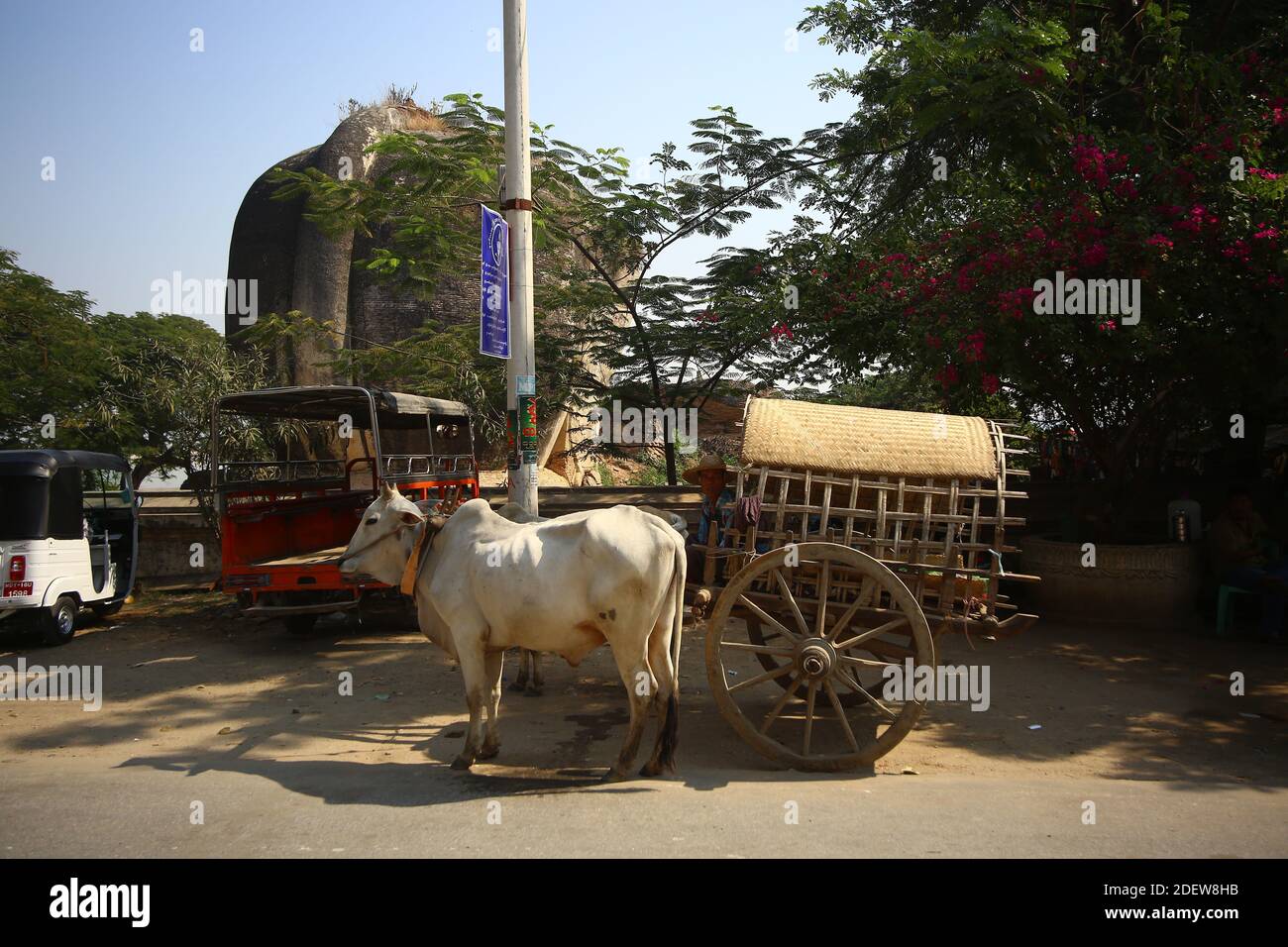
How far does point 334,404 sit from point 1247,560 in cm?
957

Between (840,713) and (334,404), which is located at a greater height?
(334,404)

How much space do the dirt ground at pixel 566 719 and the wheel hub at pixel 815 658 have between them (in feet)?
1.96

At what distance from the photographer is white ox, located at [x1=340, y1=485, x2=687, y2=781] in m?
4.86

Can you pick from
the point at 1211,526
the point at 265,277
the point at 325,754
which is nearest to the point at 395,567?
the point at 325,754

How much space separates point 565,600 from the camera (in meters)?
4.95

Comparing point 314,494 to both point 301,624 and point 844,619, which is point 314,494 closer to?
point 301,624

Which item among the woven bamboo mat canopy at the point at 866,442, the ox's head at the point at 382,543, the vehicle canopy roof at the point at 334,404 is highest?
the vehicle canopy roof at the point at 334,404

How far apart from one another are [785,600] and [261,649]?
5.94 m

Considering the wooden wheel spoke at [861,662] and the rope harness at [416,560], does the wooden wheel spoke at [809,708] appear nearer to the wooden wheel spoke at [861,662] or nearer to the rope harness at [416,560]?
the wooden wheel spoke at [861,662]

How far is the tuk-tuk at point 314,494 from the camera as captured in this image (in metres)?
8.35

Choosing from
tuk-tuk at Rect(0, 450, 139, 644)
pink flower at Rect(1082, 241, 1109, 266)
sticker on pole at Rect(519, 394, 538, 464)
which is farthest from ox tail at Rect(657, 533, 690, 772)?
tuk-tuk at Rect(0, 450, 139, 644)

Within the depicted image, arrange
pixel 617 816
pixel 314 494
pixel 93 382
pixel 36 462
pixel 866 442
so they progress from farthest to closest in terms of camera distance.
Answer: pixel 93 382 → pixel 314 494 → pixel 36 462 → pixel 866 442 → pixel 617 816

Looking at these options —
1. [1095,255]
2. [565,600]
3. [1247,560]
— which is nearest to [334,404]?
[565,600]

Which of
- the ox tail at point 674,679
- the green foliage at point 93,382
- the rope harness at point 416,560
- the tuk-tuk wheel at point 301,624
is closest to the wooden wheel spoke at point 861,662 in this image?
the ox tail at point 674,679
